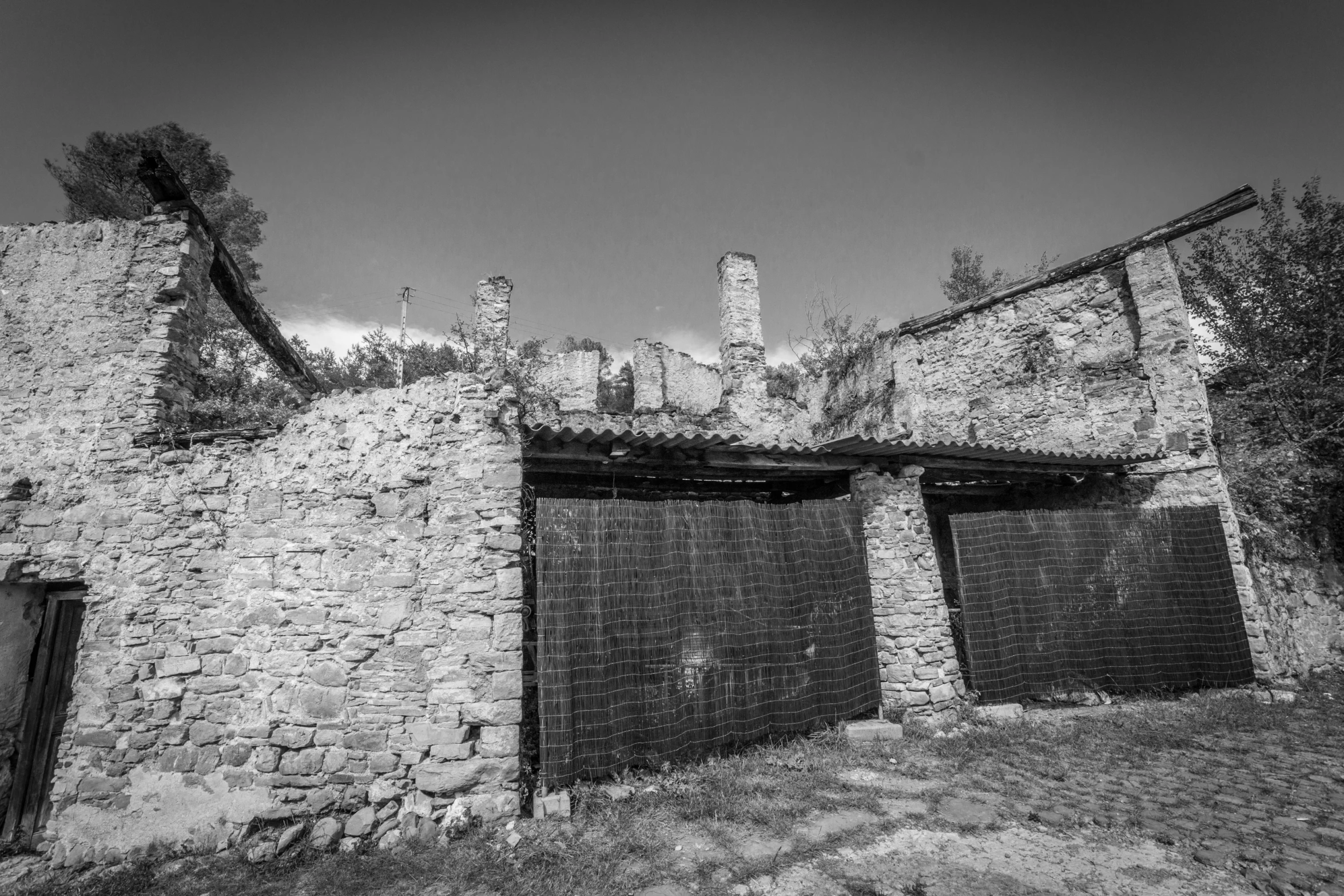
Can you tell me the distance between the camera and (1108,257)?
9.05 m

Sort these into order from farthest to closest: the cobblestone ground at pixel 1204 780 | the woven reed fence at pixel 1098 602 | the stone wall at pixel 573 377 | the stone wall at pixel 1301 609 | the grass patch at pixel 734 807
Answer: the stone wall at pixel 573 377, the stone wall at pixel 1301 609, the woven reed fence at pixel 1098 602, the cobblestone ground at pixel 1204 780, the grass patch at pixel 734 807

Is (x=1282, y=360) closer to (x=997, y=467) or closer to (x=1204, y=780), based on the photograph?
(x=997, y=467)

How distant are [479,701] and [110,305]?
4.78 m

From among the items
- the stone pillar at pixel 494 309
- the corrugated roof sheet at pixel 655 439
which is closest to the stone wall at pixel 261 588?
the corrugated roof sheet at pixel 655 439

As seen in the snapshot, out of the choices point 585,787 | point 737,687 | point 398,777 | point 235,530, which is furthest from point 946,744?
point 235,530

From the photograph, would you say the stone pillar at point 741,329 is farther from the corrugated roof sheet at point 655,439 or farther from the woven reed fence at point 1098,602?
the corrugated roof sheet at point 655,439

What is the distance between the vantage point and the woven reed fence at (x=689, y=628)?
4.60 m

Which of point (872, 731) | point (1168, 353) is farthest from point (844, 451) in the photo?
point (1168, 353)

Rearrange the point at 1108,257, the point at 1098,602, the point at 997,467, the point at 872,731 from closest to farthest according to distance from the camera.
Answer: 1. the point at 872,731
2. the point at 1098,602
3. the point at 997,467
4. the point at 1108,257

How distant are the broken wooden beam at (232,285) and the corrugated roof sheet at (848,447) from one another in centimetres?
296

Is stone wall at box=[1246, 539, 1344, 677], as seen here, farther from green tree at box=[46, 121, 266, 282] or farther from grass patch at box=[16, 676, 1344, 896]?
green tree at box=[46, 121, 266, 282]

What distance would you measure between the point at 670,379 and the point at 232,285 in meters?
13.4

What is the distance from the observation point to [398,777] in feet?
13.7

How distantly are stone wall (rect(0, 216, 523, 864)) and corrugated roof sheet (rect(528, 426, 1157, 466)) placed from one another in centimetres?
67
